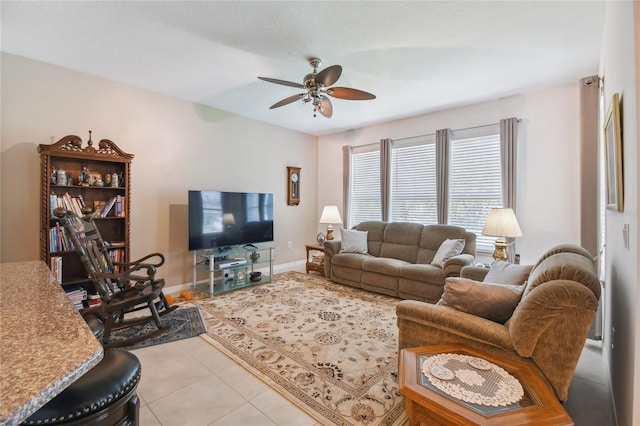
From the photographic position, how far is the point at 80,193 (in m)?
3.32

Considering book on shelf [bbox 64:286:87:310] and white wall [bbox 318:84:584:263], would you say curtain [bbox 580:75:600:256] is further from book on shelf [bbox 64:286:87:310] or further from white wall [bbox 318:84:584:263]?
book on shelf [bbox 64:286:87:310]

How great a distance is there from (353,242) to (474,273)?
2.01 meters

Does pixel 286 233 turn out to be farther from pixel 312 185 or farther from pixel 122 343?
pixel 122 343

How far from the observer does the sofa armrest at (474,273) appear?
301cm

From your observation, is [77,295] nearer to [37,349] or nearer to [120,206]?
[120,206]

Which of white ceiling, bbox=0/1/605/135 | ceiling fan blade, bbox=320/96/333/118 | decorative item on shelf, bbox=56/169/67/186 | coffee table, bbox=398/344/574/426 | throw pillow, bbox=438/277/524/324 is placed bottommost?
coffee table, bbox=398/344/574/426

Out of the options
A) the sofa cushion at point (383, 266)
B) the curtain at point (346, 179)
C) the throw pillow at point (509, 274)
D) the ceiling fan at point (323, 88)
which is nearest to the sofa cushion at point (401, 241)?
the sofa cushion at point (383, 266)

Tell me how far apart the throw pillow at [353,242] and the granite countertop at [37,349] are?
12.6 ft

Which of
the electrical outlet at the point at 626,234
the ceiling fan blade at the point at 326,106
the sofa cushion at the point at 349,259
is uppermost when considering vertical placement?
the ceiling fan blade at the point at 326,106

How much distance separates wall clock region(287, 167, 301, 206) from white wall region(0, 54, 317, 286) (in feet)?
0.34

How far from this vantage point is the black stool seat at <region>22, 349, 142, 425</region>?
92 cm

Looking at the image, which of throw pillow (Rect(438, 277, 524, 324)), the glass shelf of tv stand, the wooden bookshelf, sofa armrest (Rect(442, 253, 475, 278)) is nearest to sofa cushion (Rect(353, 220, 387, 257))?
sofa armrest (Rect(442, 253, 475, 278))

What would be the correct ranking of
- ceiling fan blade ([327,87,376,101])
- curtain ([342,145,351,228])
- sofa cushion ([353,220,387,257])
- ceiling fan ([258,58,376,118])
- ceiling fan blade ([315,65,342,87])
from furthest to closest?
1. curtain ([342,145,351,228])
2. sofa cushion ([353,220,387,257])
3. ceiling fan blade ([327,87,376,101])
4. ceiling fan ([258,58,376,118])
5. ceiling fan blade ([315,65,342,87])

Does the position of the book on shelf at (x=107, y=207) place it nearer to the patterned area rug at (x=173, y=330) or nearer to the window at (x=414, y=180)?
the patterned area rug at (x=173, y=330)
